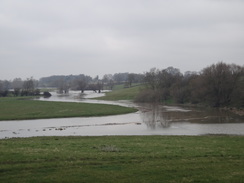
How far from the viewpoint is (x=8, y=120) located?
137 feet

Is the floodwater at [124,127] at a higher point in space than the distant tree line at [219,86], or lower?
lower

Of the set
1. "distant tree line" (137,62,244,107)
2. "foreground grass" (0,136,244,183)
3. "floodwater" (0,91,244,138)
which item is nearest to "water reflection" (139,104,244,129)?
"floodwater" (0,91,244,138)

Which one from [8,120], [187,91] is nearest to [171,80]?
[187,91]

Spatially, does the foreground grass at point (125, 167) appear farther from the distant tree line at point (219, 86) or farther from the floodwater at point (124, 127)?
the distant tree line at point (219, 86)

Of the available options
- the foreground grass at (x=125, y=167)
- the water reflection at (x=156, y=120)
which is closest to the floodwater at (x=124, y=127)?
the water reflection at (x=156, y=120)

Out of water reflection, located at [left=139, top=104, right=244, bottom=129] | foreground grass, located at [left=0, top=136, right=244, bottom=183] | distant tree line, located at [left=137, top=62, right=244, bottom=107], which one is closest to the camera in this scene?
foreground grass, located at [left=0, top=136, right=244, bottom=183]

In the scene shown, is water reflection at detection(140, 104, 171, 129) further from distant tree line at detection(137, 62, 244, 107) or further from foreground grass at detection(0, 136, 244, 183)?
distant tree line at detection(137, 62, 244, 107)

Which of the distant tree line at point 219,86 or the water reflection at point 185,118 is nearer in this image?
the water reflection at point 185,118

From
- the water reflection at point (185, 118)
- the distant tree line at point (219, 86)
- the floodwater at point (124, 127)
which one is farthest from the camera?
the distant tree line at point (219, 86)

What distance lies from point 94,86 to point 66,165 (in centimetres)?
17576

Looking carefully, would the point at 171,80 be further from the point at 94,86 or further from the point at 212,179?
the point at 94,86

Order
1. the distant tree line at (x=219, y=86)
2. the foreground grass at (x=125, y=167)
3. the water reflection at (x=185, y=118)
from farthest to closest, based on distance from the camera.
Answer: the distant tree line at (x=219, y=86)
the water reflection at (x=185, y=118)
the foreground grass at (x=125, y=167)

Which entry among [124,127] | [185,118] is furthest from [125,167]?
[185,118]

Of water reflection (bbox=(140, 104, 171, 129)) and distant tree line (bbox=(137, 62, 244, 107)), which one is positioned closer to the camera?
water reflection (bbox=(140, 104, 171, 129))
